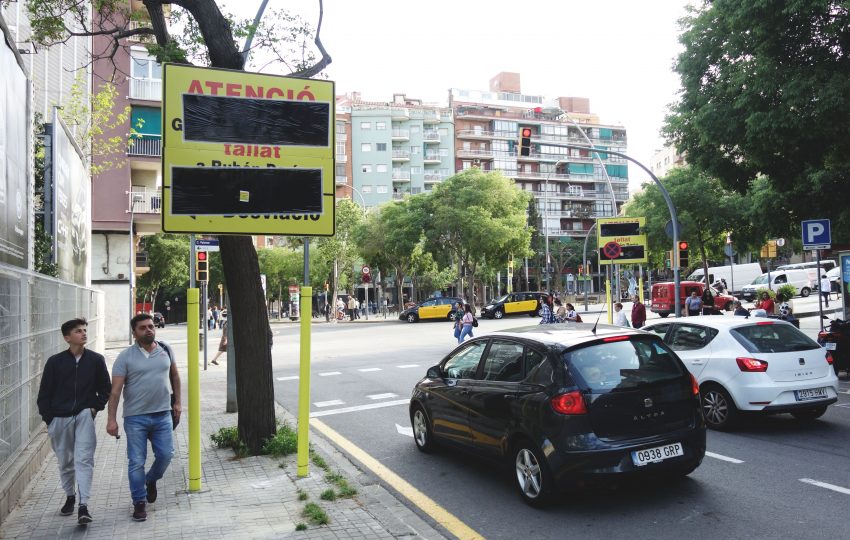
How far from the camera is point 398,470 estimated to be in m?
7.04

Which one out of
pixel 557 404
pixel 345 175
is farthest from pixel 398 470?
pixel 345 175

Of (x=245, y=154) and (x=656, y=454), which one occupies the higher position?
(x=245, y=154)

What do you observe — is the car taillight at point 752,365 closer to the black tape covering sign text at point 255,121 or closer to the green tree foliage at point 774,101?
the black tape covering sign text at point 255,121

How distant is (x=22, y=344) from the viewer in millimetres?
6641

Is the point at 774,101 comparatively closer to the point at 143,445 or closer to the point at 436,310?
the point at 143,445

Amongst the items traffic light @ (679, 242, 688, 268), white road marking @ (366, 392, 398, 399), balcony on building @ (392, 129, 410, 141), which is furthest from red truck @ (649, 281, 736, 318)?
balcony on building @ (392, 129, 410, 141)

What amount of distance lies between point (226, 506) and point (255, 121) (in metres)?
3.56

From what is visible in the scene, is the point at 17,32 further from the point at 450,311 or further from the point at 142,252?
the point at 142,252

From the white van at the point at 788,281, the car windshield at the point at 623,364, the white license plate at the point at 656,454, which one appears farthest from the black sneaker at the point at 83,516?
the white van at the point at 788,281

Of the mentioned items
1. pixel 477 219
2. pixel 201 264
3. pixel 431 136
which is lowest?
pixel 201 264

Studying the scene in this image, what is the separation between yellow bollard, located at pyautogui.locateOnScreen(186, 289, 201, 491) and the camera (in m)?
6.16

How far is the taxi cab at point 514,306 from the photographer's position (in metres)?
39.4

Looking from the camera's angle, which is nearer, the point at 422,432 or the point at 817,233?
the point at 422,432

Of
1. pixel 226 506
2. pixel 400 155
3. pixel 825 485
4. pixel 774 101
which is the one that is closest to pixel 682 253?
pixel 774 101
